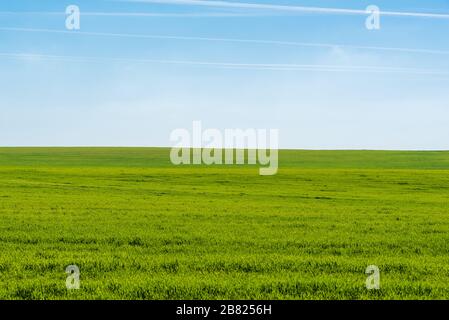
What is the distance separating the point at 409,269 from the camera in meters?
11.8

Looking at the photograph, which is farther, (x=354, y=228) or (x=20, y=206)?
(x=20, y=206)

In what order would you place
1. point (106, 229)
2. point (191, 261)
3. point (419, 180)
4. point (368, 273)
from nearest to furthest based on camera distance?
point (368, 273)
point (191, 261)
point (106, 229)
point (419, 180)

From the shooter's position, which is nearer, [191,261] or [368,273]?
[368,273]

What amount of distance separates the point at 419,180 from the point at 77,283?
43.8m

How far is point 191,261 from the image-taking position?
1241 cm

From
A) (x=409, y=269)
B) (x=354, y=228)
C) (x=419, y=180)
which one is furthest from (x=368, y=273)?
(x=419, y=180)
